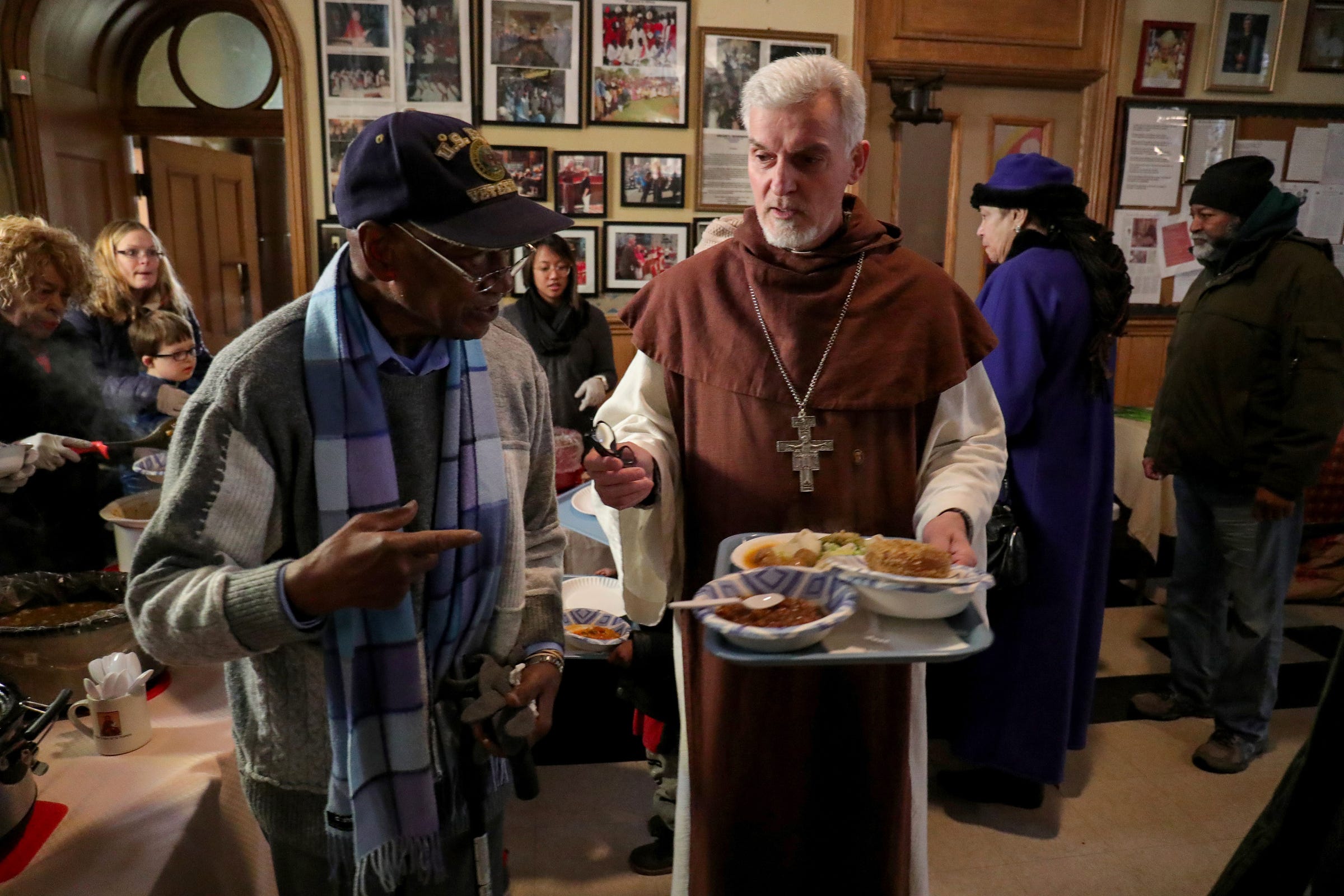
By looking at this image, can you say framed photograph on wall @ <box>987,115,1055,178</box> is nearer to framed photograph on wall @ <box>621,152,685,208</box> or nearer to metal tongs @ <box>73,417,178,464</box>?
framed photograph on wall @ <box>621,152,685,208</box>

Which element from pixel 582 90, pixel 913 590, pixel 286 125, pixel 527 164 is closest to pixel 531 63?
pixel 582 90

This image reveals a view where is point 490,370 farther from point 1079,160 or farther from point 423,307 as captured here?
point 1079,160

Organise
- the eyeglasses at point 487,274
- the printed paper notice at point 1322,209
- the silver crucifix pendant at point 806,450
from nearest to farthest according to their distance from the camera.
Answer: the eyeglasses at point 487,274
the silver crucifix pendant at point 806,450
the printed paper notice at point 1322,209

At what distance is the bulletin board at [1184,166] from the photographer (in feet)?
17.3

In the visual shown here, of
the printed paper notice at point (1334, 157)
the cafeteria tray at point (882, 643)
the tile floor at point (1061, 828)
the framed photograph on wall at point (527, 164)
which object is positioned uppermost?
the printed paper notice at point (1334, 157)

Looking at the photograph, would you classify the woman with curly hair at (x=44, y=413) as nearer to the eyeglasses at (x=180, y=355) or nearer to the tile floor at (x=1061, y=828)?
the eyeglasses at (x=180, y=355)

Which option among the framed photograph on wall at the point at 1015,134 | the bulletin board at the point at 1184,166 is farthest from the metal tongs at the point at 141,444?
the bulletin board at the point at 1184,166

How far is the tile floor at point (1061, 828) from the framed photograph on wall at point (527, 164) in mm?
3126

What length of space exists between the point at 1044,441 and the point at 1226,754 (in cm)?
131

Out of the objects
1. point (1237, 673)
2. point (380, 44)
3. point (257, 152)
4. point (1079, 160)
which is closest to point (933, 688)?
point (1237, 673)

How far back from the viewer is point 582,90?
485 cm

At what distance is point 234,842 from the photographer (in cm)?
150

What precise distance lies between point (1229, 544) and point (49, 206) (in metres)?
5.82

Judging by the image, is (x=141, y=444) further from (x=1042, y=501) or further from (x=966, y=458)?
(x=1042, y=501)
